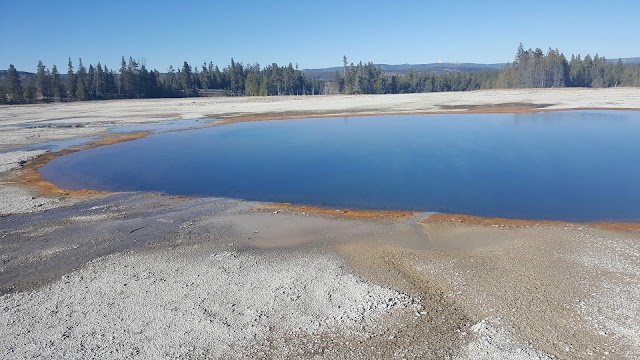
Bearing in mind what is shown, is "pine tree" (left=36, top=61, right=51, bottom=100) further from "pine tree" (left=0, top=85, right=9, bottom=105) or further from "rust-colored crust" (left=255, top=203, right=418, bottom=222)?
"rust-colored crust" (left=255, top=203, right=418, bottom=222)

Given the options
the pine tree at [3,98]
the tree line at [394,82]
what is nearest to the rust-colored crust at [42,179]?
the pine tree at [3,98]

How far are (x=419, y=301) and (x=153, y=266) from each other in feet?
A: 21.4

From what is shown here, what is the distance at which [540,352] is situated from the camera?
7973mm

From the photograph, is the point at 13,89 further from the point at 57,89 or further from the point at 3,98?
the point at 57,89

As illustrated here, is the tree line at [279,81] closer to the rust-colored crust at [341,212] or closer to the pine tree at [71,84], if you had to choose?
the pine tree at [71,84]

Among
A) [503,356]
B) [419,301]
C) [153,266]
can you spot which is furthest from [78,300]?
[503,356]

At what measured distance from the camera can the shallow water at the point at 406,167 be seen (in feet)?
58.1

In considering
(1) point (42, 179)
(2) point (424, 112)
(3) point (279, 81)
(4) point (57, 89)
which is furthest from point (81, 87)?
(1) point (42, 179)

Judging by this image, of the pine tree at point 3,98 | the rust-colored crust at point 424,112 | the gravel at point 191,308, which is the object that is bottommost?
the gravel at point 191,308

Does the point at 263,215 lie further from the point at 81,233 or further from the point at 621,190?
the point at 621,190

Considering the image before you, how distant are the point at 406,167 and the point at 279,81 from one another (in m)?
86.2

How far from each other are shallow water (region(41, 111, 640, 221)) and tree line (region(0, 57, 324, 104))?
185 feet

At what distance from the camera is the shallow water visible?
698 inches

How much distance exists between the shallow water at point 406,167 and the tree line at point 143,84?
5641 centimetres
